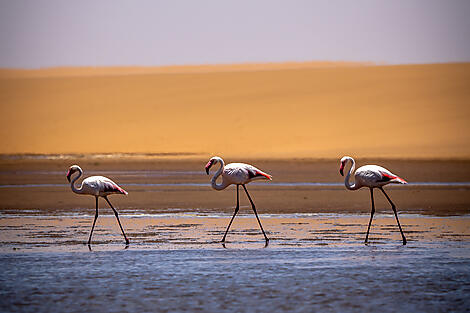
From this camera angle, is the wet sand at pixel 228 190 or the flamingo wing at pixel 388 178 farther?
the wet sand at pixel 228 190

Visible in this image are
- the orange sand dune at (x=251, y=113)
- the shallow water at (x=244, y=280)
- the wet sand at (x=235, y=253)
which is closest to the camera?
the shallow water at (x=244, y=280)

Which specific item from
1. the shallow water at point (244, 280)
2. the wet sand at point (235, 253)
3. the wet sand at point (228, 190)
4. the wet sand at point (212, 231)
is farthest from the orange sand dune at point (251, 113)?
the shallow water at point (244, 280)

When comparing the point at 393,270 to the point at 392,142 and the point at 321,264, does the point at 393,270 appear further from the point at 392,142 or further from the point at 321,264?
the point at 392,142

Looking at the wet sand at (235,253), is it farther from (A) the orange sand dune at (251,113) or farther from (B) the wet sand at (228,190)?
(A) the orange sand dune at (251,113)

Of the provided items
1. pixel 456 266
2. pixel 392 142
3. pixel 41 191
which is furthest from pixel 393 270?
pixel 392 142

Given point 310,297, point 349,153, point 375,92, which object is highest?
point 375,92

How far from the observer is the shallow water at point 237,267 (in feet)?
27.9

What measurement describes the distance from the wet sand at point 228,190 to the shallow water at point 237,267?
2.49m

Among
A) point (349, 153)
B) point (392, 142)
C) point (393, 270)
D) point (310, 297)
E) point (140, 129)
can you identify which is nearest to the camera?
point (310, 297)

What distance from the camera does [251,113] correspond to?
178 ft

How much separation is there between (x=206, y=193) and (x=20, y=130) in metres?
33.7

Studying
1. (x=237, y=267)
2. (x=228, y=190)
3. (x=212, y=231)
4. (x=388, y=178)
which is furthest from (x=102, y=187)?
(x=228, y=190)

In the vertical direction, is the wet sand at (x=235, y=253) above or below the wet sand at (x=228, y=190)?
below

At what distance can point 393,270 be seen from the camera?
10109 millimetres
